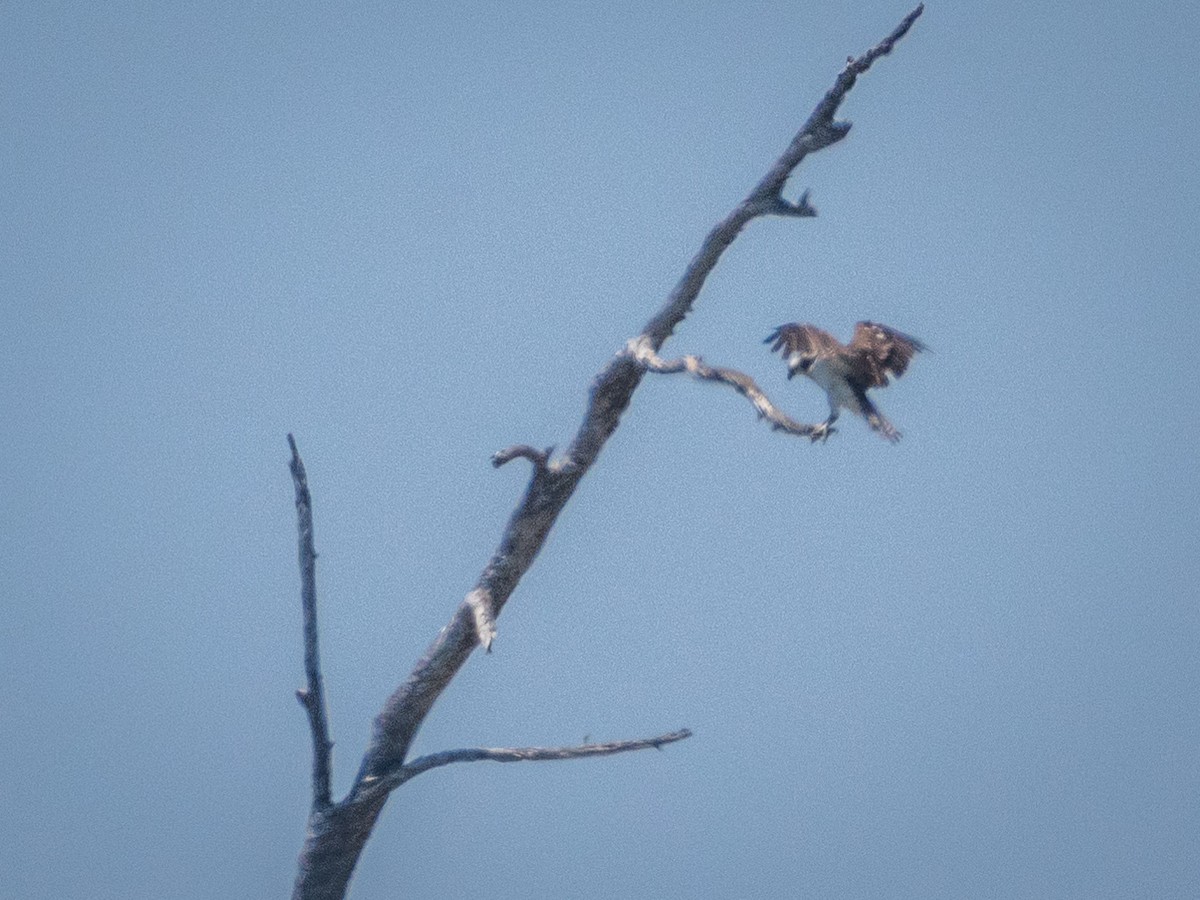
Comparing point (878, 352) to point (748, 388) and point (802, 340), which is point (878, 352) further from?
point (748, 388)

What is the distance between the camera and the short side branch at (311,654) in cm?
374

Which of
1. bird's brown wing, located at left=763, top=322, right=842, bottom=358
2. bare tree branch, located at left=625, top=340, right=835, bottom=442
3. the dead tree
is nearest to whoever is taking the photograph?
bare tree branch, located at left=625, top=340, right=835, bottom=442

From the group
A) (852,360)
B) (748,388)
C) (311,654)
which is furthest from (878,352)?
(311,654)

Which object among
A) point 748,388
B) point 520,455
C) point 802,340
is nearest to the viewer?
point 748,388

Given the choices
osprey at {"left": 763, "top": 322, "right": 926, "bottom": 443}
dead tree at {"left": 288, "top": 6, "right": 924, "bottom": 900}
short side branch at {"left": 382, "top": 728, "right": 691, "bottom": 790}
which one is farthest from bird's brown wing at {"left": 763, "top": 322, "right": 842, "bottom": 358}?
short side branch at {"left": 382, "top": 728, "right": 691, "bottom": 790}

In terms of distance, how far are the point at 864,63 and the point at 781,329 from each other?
1.54 metres

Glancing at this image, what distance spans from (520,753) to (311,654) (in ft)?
2.77

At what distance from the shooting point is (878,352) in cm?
500

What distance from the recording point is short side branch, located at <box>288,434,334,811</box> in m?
3.74

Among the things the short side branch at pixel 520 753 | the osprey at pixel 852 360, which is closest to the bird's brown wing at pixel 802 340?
the osprey at pixel 852 360

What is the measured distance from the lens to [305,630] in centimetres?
387

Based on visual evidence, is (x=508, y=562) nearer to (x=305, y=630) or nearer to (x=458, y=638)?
(x=458, y=638)

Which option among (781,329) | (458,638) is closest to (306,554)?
(458,638)

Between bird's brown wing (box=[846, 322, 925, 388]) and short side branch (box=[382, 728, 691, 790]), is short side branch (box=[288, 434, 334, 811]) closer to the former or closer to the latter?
short side branch (box=[382, 728, 691, 790])
